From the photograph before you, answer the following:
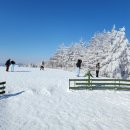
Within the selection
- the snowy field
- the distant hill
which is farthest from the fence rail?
the distant hill

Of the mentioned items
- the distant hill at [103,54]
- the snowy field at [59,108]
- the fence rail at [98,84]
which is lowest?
the snowy field at [59,108]

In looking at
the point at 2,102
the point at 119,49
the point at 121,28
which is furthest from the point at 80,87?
the point at 121,28

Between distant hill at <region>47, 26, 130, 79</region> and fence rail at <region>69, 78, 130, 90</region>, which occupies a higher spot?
distant hill at <region>47, 26, 130, 79</region>

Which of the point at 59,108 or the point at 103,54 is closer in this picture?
the point at 59,108

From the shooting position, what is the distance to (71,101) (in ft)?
66.1

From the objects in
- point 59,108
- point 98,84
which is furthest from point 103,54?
point 59,108

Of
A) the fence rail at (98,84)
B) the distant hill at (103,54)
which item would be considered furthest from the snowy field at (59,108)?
the distant hill at (103,54)

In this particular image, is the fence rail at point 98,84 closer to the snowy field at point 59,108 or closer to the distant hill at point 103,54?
the snowy field at point 59,108

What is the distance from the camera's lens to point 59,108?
58.1 ft

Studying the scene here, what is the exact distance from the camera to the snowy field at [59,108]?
13906mm

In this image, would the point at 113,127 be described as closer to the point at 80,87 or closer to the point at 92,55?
the point at 80,87

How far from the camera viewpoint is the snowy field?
13906mm

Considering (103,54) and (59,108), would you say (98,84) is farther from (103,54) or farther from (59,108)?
(103,54)

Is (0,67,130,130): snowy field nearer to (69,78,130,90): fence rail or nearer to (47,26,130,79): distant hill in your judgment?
(69,78,130,90): fence rail
